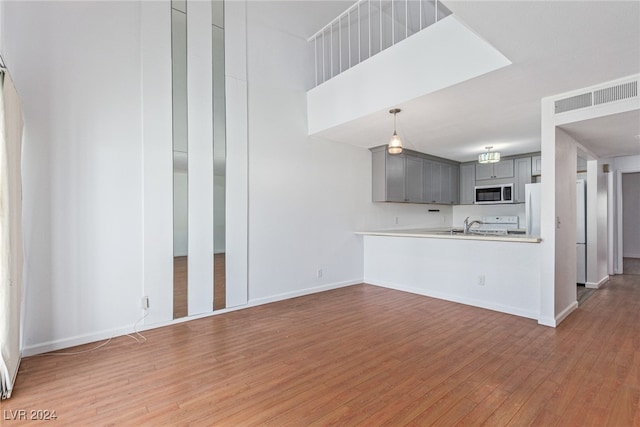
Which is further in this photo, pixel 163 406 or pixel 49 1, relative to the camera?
pixel 49 1

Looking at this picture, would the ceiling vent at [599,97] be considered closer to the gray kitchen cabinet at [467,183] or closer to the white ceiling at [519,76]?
the white ceiling at [519,76]

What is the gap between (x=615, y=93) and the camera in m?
2.85

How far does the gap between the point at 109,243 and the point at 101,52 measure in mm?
1906

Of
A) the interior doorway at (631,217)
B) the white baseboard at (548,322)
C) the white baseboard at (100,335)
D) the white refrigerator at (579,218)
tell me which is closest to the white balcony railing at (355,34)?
the white refrigerator at (579,218)

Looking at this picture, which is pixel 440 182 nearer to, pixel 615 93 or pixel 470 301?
pixel 470 301

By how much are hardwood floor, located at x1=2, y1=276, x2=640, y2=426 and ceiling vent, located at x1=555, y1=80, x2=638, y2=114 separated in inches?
89.8

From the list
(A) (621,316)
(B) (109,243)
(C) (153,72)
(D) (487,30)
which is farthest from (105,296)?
(A) (621,316)

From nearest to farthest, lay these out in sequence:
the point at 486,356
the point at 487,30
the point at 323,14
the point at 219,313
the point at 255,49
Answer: the point at 487,30
the point at 486,356
the point at 219,313
the point at 255,49
the point at 323,14

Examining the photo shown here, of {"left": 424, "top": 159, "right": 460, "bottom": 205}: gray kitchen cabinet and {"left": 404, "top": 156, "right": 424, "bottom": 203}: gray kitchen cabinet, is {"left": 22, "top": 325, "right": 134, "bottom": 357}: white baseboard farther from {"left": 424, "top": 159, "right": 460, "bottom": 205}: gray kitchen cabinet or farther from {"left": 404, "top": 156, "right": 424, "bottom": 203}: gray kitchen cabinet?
{"left": 424, "top": 159, "right": 460, "bottom": 205}: gray kitchen cabinet

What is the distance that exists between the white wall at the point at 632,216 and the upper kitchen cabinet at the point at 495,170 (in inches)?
189

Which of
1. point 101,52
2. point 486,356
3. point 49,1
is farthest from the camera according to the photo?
point 101,52

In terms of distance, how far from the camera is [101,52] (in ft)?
9.98

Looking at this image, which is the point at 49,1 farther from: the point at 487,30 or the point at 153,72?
the point at 487,30

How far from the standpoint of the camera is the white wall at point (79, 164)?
2723 millimetres
